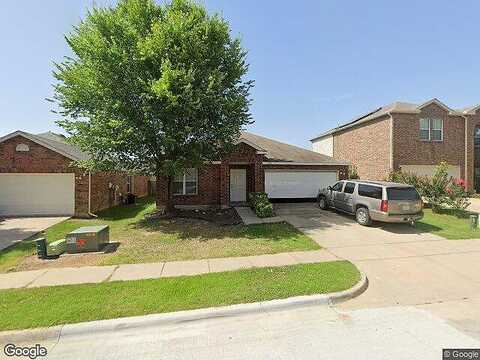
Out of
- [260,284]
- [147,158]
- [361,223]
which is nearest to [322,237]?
[361,223]

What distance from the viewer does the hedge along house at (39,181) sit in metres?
15.9

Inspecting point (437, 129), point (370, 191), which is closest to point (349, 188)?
point (370, 191)

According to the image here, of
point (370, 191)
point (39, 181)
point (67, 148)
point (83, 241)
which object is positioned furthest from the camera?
point (67, 148)

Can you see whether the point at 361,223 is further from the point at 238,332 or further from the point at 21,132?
the point at 21,132

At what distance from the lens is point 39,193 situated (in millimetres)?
16203

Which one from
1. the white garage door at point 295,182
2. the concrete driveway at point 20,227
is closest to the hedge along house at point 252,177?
the white garage door at point 295,182

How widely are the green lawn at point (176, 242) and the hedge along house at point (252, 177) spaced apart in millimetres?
3737

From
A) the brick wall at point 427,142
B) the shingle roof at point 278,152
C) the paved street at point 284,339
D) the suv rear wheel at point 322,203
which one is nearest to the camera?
the paved street at point 284,339

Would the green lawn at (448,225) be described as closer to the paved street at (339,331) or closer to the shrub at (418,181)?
the shrub at (418,181)

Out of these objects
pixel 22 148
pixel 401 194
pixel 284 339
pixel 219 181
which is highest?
pixel 22 148

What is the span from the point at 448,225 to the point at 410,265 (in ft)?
22.5

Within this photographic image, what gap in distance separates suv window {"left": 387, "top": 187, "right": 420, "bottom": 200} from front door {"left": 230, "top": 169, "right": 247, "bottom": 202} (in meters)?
8.92

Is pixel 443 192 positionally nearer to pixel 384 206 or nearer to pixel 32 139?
pixel 384 206

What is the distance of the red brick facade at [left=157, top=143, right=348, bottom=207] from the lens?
16.8 m
